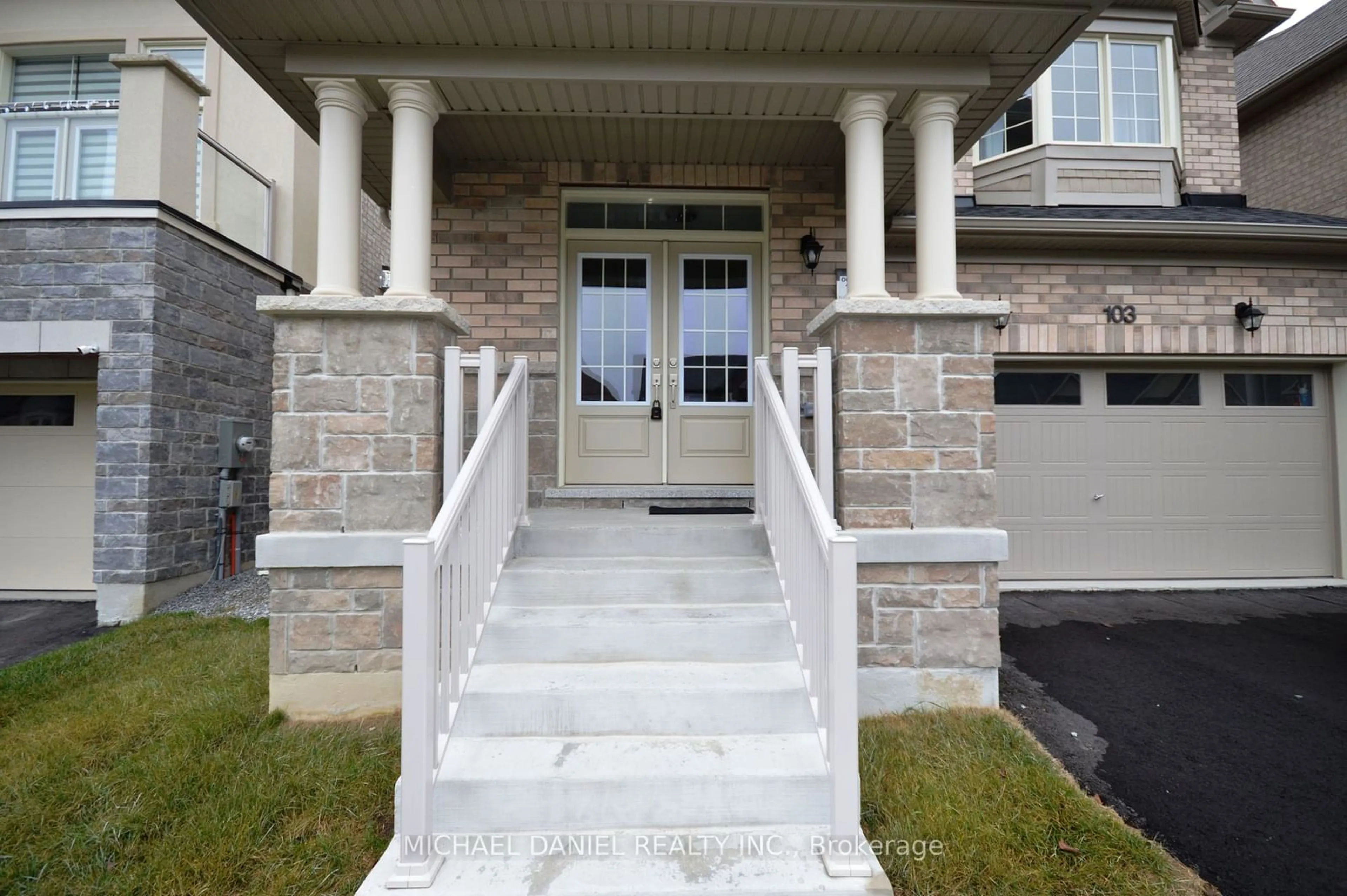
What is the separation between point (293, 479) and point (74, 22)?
302 inches

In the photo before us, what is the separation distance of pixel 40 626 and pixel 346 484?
3.89 metres

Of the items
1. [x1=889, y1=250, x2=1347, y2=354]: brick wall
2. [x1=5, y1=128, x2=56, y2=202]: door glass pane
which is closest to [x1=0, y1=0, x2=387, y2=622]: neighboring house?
[x1=5, y1=128, x2=56, y2=202]: door glass pane

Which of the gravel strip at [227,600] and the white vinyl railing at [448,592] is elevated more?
the white vinyl railing at [448,592]

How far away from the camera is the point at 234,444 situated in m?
5.62

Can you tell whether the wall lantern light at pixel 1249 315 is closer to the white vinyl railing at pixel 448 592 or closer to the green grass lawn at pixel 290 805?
the green grass lawn at pixel 290 805

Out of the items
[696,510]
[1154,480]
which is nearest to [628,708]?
[696,510]

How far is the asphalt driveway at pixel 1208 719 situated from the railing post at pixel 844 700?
3.63ft

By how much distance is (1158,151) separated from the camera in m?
6.11

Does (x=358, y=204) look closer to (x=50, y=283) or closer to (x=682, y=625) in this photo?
(x=682, y=625)

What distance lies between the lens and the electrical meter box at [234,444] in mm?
5586

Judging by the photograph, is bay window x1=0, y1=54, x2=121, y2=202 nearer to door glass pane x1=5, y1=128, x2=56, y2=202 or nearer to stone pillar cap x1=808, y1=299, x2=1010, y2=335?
door glass pane x1=5, y1=128, x2=56, y2=202

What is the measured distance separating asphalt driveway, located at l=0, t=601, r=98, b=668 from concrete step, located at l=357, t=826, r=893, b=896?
391 centimetres

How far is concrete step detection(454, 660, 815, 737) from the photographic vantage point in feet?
7.64

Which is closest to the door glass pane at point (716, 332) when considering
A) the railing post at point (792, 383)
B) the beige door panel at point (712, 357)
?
the beige door panel at point (712, 357)
